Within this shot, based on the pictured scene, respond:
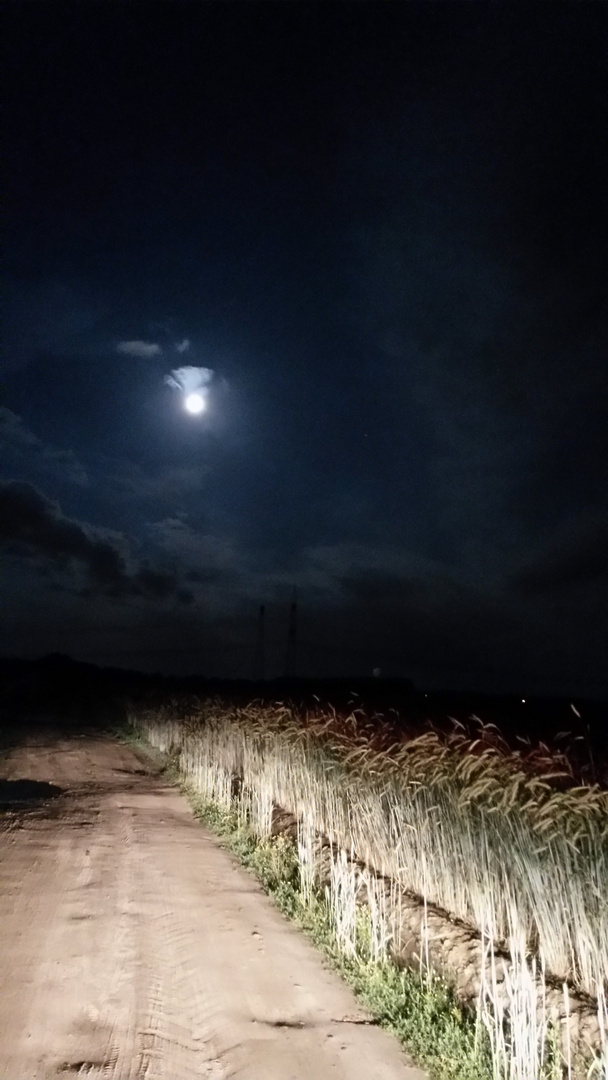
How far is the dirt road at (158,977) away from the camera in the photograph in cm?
373

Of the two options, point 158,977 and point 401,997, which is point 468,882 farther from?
point 158,977

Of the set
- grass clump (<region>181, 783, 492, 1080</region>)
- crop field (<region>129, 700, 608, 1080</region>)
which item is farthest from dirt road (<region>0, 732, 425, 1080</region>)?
crop field (<region>129, 700, 608, 1080</region>)

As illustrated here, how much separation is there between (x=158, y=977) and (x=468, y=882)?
2391 mm

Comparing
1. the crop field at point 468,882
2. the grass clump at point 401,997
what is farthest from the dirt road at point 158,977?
the crop field at point 468,882

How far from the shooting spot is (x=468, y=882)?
546 centimetres

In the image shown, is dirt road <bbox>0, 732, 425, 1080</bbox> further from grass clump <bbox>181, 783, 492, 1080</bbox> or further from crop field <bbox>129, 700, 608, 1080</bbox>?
crop field <bbox>129, 700, 608, 1080</bbox>

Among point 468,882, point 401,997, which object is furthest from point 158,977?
point 468,882

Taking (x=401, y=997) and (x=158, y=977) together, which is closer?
(x=401, y=997)

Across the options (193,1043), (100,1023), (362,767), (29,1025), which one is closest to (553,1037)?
(193,1043)

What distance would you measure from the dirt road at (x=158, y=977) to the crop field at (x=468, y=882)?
40cm

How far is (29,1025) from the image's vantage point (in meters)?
3.97

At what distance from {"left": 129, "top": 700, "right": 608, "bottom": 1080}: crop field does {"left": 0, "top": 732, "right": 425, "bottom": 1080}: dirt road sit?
398 mm

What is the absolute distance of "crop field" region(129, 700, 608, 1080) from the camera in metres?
3.77

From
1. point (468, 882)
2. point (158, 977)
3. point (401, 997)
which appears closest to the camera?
point (401, 997)
